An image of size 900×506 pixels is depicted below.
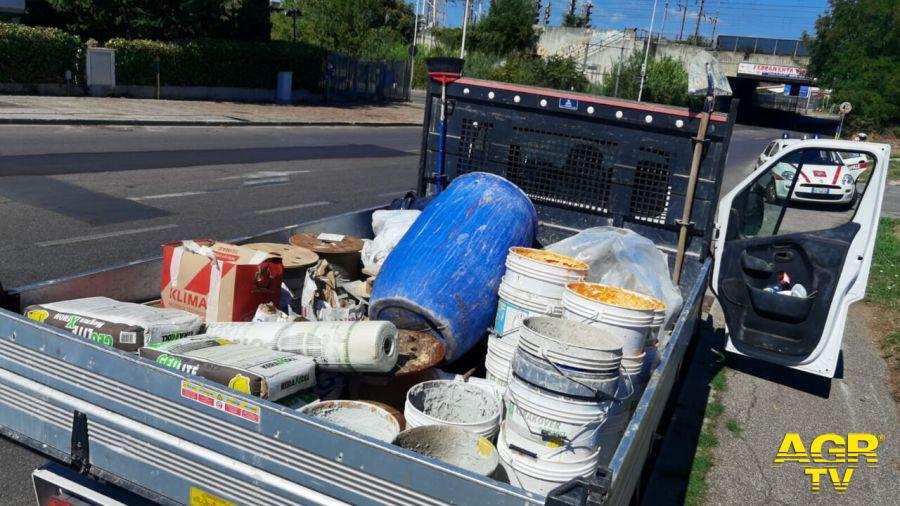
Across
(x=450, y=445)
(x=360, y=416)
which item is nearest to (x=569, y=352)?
(x=450, y=445)

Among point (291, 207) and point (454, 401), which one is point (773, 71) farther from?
point (454, 401)

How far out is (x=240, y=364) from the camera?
270 cm

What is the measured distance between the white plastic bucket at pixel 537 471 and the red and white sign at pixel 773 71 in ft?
241

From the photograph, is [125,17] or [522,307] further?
[125,17]

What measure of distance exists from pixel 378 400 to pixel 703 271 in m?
2.55

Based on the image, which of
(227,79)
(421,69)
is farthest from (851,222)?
(421,69)

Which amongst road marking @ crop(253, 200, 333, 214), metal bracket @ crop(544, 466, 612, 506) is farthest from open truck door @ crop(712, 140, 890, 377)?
road marking @ crop(253, 200, 333, 214)

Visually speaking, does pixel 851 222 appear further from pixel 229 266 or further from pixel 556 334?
pixel 229 266

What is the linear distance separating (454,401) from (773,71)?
7491 cm

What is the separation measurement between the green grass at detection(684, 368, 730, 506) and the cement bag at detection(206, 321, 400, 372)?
8.07 feet

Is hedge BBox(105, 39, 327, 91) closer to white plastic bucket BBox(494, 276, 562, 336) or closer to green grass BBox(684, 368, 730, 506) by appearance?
green grass BBox(684, 368, 730, 506)

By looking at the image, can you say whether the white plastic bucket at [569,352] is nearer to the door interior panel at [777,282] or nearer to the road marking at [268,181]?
the door interior panel at [777,282]

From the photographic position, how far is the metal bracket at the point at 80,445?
2549 millimetres

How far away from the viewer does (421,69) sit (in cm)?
5016
